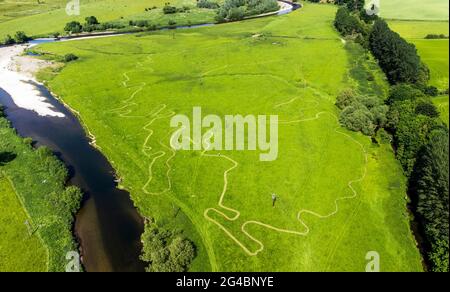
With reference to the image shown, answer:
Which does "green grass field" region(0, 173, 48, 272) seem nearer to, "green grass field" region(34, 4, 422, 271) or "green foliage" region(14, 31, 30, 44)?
"green grass field" region(34, 4, 422, 271)

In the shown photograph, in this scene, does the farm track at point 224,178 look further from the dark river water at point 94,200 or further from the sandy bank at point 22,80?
the sandy bank at point 22,80

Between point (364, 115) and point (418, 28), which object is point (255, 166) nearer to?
point (364, 115)

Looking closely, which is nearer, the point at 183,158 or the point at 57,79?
the point at 183,158

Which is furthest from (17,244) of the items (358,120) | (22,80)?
(22,80)

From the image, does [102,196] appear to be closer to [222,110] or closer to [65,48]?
[222,110]

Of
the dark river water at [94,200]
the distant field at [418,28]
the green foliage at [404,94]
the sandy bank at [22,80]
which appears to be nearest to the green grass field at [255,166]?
the dark river water at [94,200]
